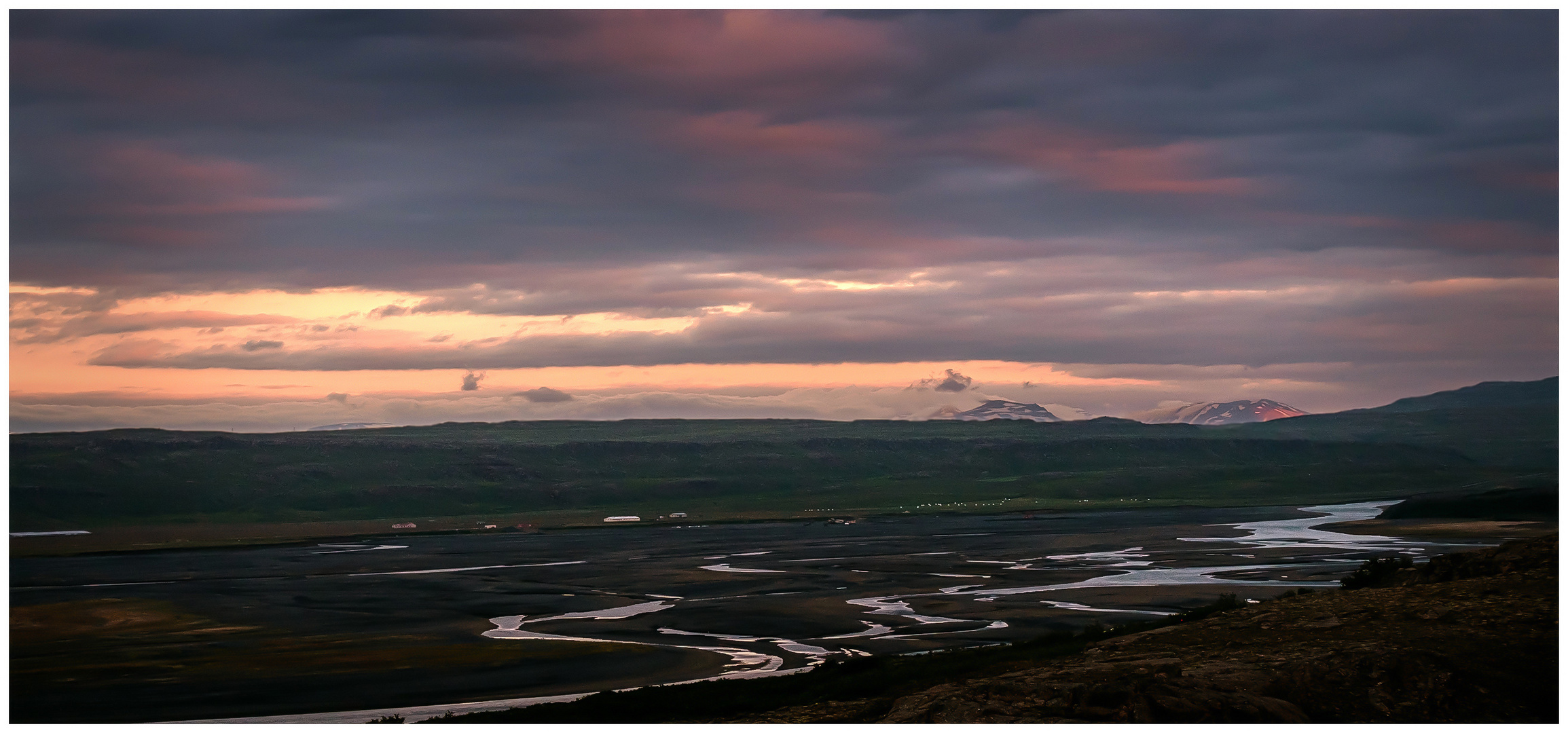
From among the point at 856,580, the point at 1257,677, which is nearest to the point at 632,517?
the point at 856,580

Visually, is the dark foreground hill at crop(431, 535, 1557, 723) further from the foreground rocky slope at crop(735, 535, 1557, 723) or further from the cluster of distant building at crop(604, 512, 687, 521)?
the cluster of distant building at crop(604, 512, 687, 521)

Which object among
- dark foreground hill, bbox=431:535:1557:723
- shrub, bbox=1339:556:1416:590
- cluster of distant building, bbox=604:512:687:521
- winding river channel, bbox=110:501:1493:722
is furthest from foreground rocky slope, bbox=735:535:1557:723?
cluster of distant building, bbox=604:512:687:521

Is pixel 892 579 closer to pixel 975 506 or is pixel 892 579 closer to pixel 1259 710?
pixel 1259 710

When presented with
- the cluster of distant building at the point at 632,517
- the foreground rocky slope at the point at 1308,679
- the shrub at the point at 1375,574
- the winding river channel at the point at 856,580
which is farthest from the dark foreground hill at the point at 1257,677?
the cluster of distant building at the point at 632,517

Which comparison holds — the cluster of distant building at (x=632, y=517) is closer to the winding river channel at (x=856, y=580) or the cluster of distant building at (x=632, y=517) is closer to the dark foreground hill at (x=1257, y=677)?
the winding river channel at (x=856, y=580)
